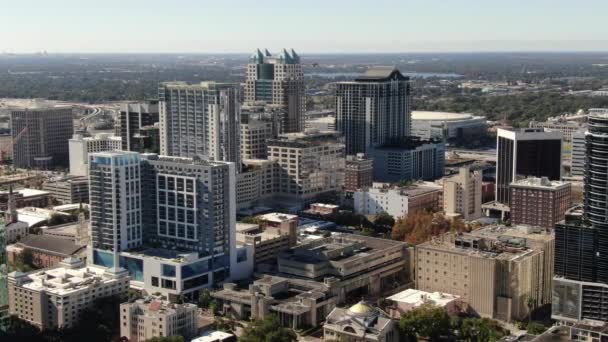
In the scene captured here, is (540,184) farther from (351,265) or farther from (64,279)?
(64,279)

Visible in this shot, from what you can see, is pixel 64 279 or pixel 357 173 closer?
pixel 64 279

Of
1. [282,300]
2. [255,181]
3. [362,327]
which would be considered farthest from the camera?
[255,181]

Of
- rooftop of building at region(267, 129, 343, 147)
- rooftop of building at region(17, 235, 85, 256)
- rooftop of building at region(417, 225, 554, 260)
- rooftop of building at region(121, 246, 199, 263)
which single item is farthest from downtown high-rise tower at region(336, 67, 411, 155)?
rooftop of building at region(121, 246, 199, 263)

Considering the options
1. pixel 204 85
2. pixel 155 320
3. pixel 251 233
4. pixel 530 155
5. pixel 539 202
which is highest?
pixel 204 85

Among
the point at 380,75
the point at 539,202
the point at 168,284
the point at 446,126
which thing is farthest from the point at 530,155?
the point at 446,126

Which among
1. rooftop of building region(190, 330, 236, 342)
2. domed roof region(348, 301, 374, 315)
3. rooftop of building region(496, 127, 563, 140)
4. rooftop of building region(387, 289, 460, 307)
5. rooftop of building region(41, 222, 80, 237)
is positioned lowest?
rooftop of building region(190, 330, 236, 342)

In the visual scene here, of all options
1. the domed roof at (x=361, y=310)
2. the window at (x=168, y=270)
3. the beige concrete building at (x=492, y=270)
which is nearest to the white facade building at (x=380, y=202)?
the beige concrete building at (x=492, y=270)

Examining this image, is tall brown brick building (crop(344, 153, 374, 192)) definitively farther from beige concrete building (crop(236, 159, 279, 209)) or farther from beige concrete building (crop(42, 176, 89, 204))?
beige concrete building (crop(42, 176, 89, 204))

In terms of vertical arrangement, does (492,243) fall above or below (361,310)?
above

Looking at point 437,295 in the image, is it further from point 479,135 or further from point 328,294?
point 479,135
